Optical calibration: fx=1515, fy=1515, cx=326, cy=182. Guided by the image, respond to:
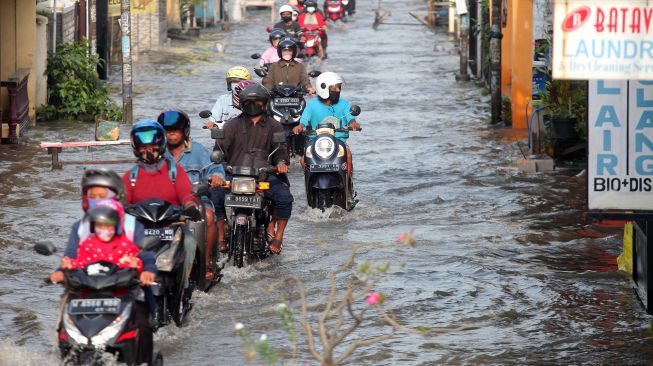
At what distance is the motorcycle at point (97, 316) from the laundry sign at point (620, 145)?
3.52m

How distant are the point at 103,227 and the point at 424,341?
3358 mm

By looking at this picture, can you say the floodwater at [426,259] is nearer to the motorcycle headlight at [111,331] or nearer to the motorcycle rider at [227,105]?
the motorcycle rider at [227,105]

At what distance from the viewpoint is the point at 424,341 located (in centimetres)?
1147

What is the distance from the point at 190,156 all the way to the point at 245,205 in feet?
3.89

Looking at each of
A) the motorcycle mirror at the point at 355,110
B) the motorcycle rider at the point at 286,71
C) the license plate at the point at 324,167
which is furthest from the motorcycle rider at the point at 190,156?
the motorcycle rider at the point at 286,71

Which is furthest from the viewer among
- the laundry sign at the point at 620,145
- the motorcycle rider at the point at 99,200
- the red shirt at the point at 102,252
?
the laundry sign at the point at 620,145

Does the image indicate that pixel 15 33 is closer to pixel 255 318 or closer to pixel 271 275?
pixel 271 275

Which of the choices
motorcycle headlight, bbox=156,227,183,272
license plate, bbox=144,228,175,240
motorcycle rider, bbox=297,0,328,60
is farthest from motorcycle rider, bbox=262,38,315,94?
motorcycle rider, bbox=297,0,328,60

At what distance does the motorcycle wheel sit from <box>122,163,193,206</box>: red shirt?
8.30 feet

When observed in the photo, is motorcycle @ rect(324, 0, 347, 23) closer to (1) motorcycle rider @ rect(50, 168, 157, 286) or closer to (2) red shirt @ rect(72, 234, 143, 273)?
(1) motorcycle rider @ rect(50, 168, 157, 286)

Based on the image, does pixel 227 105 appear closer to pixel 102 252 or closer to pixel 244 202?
pixel 244 202

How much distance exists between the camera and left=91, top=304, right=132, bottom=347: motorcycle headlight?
28.5 feet

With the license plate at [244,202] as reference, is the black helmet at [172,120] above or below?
above

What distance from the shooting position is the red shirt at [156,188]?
11.1m
